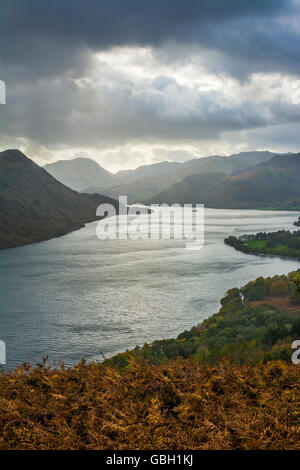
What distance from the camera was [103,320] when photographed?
39344mm

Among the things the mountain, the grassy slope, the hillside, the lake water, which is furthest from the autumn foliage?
the mountain

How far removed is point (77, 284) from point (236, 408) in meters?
50.4

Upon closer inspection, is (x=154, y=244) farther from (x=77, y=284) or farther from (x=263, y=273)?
(x=77, y=284)

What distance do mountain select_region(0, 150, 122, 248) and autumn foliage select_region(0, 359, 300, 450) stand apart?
9958 cm

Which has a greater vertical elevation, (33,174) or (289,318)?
(33,174)

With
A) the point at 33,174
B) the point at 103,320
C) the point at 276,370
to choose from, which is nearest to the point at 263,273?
the point at 103,320

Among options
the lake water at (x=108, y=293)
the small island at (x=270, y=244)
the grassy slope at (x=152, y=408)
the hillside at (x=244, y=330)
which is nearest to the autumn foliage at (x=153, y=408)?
the grassy slope at (x=152, y=408)

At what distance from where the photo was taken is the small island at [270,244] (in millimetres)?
84688

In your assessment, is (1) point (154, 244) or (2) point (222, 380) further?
(1) point (154, 244)

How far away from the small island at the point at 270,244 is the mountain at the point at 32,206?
57.7 metres

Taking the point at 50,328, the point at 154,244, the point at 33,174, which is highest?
the point at 33,174

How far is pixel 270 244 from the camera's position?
90.0 m
